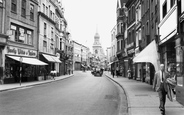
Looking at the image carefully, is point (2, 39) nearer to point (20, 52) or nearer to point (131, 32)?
point (20, 52)

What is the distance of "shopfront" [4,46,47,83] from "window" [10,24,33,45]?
104 cm

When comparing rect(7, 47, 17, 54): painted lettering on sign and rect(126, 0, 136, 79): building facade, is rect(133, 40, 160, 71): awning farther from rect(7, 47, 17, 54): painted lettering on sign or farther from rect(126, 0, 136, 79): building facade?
rect(126, 0, 136, 79): building facade

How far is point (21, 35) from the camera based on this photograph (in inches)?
1031

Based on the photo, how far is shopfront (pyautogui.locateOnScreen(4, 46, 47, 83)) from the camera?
23.1m

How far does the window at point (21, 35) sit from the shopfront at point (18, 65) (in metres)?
1.04

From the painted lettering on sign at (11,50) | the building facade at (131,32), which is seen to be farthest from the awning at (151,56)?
the building facade at (131,32)

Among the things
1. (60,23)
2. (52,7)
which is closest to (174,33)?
(52,7)

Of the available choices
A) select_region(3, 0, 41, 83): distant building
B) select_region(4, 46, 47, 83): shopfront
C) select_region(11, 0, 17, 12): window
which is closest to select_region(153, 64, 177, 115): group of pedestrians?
select_region(4, 46, 47, 83): shopfront

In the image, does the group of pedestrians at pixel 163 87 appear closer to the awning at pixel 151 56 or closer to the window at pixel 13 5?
the awning at pixel 151 56

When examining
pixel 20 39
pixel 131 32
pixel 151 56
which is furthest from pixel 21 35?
pixel 151 56

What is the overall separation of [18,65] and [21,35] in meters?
3.56

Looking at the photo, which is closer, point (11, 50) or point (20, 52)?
point (11, 50)

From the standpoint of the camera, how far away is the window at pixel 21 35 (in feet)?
81.2

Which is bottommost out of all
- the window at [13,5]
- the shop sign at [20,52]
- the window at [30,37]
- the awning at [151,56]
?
the awning at [151,56]
